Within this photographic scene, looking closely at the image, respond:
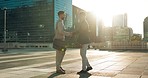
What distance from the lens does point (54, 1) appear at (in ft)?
409

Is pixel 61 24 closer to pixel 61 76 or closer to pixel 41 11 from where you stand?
pixel 61 76

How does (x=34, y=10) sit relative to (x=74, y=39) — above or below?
above

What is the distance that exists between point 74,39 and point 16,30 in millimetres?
133712

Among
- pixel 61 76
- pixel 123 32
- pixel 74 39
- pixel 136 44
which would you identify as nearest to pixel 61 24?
pixel 74 39

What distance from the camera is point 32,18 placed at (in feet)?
440

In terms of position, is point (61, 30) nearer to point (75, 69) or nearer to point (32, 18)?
point (75, 69)

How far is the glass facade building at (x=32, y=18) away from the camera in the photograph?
127 m

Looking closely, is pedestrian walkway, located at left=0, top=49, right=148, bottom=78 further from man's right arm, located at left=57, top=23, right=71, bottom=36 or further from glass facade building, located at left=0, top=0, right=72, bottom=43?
glass facade building, located at left=0, top=0, right=72, bottom=43

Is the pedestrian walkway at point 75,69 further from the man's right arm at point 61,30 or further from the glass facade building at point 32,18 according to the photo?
the glass facade building at point 32,18

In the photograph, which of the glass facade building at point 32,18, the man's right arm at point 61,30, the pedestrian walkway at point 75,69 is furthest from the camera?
the glass facade building at point 32,18

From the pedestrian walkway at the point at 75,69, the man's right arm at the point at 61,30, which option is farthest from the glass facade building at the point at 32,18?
the man's right arm at the point at 61,30

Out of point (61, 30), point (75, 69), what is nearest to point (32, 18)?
point (75, 69)

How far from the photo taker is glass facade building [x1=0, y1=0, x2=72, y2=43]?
417 ft

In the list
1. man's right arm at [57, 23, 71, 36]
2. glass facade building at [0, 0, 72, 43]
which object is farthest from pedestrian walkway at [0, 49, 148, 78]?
glass facade building at [0, 0, 72, 43]
